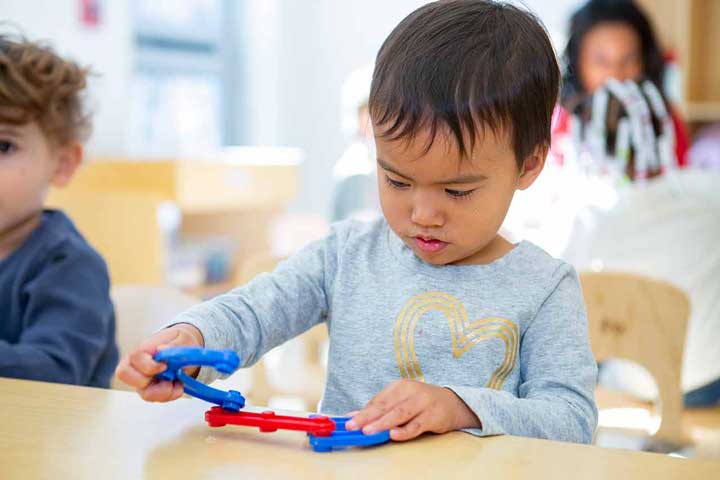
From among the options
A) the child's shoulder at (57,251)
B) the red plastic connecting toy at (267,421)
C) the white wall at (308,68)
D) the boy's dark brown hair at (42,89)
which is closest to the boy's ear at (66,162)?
the boy's dark brown hair at (42,89)

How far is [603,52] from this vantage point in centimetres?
272

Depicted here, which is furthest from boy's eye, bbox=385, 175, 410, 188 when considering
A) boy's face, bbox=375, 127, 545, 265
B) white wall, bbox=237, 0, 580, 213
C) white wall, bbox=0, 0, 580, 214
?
white wall, bbox=237, 0, 580, 213

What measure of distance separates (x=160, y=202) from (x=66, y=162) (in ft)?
4.37

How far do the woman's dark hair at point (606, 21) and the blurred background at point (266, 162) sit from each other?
27cm

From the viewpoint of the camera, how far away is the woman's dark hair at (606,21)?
2.75 meters

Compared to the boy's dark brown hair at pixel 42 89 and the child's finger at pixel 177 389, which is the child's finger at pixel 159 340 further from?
the boy's dark brown hair at pixel 42 89

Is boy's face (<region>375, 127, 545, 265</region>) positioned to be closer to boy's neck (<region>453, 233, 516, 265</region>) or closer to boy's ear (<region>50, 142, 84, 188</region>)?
boy's neck (<region>453, 233, 516, 265</region>)

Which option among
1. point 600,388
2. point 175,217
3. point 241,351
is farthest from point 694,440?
point 175,217

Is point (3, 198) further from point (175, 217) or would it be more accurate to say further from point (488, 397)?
point (175, 217)

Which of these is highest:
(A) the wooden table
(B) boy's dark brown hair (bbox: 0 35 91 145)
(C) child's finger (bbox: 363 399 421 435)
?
(B) boy's dark brown hair (bbox: 0 35 91 145)

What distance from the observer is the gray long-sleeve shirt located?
2.80 feet

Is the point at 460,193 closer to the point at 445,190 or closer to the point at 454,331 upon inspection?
the point at 445,190

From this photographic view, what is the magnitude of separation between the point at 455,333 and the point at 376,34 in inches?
162

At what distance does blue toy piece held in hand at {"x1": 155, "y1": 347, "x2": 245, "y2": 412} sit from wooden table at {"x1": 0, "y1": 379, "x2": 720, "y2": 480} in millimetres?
20
